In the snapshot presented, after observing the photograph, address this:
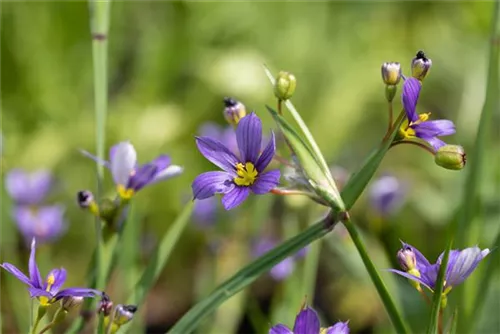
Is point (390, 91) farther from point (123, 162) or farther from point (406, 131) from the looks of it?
point (123, 162)

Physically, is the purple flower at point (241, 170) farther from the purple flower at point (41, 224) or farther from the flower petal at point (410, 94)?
the purple flower at point (41, 224)

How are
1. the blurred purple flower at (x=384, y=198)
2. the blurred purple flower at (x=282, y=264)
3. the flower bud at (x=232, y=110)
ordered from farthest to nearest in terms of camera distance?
the blurred purple flower at (x=384, y=198) < the blurred purple flower at (x=282, y=264) < the flower bud at (x=232, y=110)

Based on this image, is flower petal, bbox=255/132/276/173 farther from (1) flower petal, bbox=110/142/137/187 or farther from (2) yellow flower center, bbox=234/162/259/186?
(1) flower petal, bbox=110/142/137/187

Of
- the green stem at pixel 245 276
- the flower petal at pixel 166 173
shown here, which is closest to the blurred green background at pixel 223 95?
the flower petal at pixel 166 173

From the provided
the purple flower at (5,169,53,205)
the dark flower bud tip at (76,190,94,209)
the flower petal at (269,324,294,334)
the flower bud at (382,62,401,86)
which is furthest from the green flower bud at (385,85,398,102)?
the purple flower at (5,169,53,205)

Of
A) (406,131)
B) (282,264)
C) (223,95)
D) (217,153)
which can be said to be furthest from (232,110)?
(223,95)

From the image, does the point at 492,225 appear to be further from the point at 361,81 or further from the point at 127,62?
the point at 127,62
